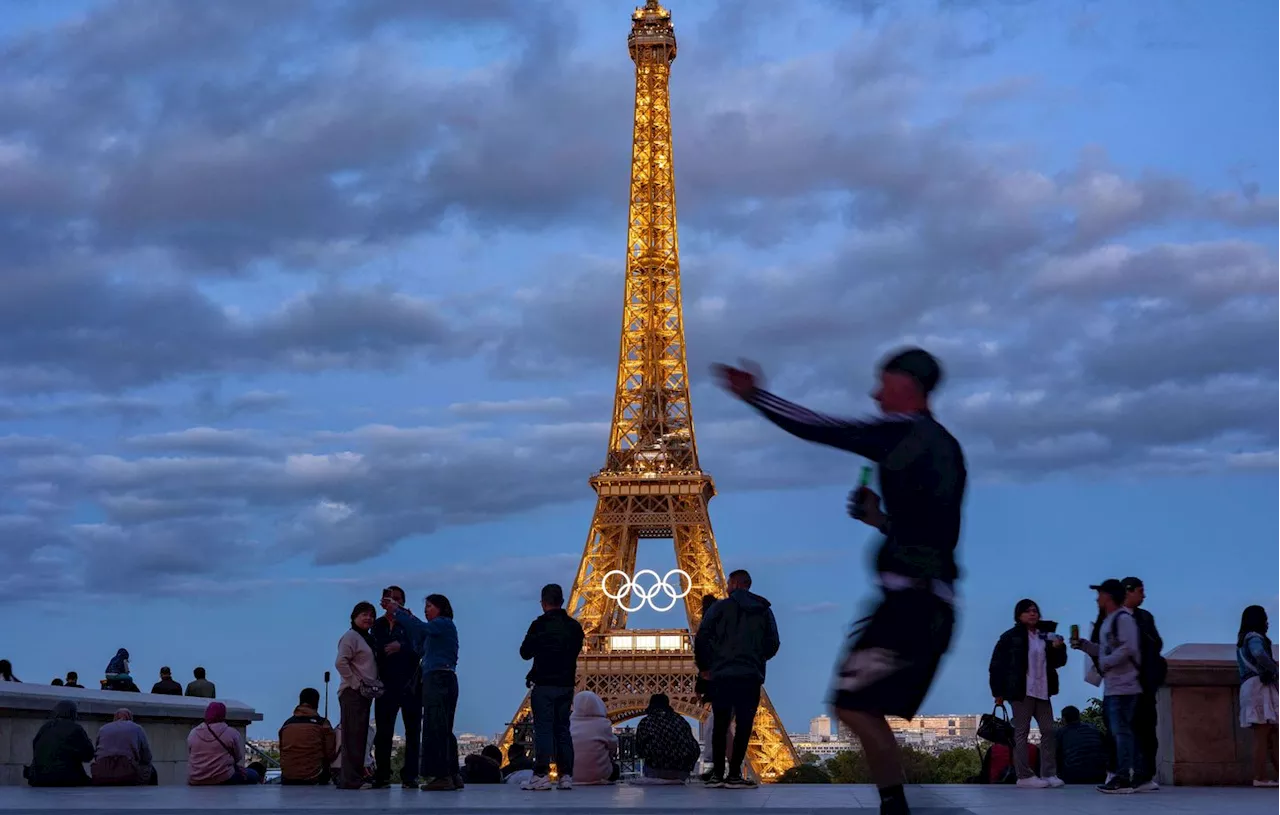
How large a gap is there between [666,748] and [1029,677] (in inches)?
171

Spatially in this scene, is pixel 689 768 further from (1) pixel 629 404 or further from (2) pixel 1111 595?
(1) pixel 629 404

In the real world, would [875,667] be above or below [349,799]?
above

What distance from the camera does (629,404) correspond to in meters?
70.7

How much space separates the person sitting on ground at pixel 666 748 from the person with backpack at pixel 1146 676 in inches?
206

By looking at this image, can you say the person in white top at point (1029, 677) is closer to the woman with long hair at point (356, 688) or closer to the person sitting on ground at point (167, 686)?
the woman with long hair at point (356, 688)

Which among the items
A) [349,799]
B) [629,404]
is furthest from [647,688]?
[349,799]

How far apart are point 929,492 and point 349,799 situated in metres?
9.15

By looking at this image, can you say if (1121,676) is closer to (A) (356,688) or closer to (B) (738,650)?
(B) (738,650)

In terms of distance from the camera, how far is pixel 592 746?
1975cm

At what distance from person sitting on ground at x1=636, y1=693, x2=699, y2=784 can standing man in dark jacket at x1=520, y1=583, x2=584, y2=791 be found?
174 centimetres

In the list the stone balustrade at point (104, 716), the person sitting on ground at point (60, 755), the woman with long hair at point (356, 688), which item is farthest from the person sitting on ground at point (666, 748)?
the stone balustrade at point (104, 716)

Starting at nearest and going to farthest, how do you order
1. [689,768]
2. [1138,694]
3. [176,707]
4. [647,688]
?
[1138,694], [689,768], [176,707], [647,688]

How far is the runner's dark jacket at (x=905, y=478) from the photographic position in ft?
25.8

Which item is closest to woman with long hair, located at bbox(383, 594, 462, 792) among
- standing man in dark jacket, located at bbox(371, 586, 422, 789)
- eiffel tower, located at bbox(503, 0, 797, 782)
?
standing man in dark jacket, located at bbox(371, 586, 422, 789)
